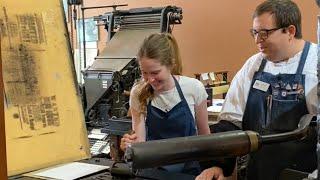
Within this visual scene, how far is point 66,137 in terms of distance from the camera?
1.33 metres

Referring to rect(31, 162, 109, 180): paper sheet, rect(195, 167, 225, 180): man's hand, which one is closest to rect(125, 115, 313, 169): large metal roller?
rect(195, 167, 225, 180): man's hand

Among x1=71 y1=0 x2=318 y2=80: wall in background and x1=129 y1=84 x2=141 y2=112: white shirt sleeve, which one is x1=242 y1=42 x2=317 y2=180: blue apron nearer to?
x1=129 y1=84 x2=141 y2=112: white shirt sleeve

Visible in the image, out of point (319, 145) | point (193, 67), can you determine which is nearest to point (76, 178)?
point (319, 145)

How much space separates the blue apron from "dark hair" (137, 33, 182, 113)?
43 centimetres

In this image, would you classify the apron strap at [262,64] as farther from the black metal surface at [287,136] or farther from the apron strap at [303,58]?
the black metal surface at [287,136]

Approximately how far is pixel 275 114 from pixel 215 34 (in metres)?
2.65

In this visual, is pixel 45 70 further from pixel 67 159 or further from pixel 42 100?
pixel 67 159

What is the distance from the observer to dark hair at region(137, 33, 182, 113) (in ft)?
6.06

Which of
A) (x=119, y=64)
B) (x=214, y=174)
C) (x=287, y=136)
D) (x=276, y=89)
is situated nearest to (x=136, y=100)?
(x=276, y=89)

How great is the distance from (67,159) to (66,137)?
0.22 ft

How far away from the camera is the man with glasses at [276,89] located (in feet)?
4.87

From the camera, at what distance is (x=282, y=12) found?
1.51 m

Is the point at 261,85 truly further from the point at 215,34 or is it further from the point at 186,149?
the point at 215,34

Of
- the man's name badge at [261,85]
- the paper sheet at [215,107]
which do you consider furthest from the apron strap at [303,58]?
the paper sheet at [215,107]
